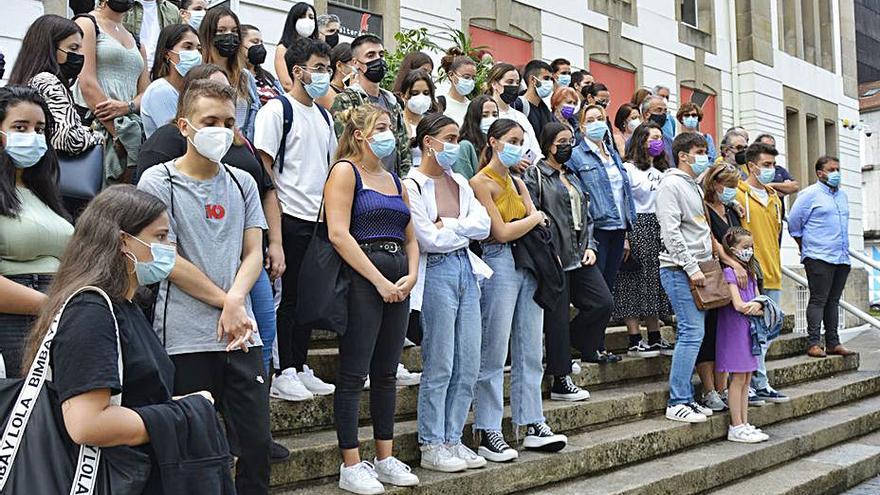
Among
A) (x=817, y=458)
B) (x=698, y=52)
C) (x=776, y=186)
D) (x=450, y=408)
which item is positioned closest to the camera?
(x=450, y=408)

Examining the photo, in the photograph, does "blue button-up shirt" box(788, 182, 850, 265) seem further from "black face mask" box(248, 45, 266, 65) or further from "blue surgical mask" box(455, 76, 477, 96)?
"black face mask" box(248, 45, 266, 65)

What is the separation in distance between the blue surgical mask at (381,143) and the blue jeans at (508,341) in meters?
1.09

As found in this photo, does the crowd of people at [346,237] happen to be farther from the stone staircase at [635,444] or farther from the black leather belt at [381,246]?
the stone staircase at [635,444]

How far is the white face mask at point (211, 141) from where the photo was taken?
12.1 feet

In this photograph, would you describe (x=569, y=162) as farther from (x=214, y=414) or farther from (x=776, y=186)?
(x=214, y=414)

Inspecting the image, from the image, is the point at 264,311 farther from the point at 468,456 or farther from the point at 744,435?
the point at 744,435

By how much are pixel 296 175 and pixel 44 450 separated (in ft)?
9.12

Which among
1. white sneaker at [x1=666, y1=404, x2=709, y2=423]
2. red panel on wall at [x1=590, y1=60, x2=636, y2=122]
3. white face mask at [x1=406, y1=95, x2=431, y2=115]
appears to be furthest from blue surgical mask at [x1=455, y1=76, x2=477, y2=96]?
red panel on wall at [x1=590, y1=60, x2=636, y2=122]

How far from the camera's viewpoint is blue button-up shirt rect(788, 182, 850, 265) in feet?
31.2

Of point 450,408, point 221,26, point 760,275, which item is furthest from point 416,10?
point 450,408

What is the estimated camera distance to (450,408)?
5.12 metres

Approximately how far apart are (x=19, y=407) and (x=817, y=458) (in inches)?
250

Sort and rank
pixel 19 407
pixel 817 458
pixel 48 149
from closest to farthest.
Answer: pixel 19 407 < pixel 48 149 < pixel 817 458

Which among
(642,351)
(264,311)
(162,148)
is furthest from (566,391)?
(162,148)
